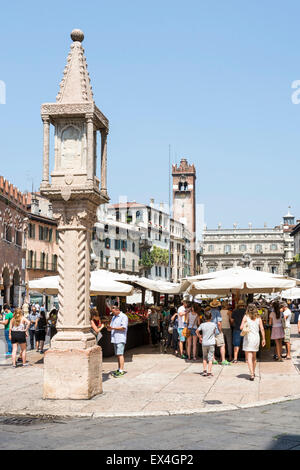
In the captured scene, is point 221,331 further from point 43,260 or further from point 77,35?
point 43,260

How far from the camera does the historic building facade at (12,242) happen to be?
43.7 metres

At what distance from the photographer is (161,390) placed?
1066 cm

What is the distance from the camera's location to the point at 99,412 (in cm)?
865

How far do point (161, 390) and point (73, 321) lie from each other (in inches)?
87.0

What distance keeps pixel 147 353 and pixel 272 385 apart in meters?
7.06

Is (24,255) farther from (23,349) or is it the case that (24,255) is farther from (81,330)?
(81,330)

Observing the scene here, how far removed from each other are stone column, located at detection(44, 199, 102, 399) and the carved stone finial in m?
3.31

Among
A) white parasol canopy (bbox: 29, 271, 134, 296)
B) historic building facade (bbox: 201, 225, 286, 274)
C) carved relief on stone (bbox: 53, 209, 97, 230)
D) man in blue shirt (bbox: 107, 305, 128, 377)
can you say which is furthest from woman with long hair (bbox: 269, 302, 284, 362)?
historic building facade (bbox: 201, 225, 286, 274)

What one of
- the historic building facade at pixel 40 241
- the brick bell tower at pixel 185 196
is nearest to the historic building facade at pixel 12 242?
the historic building facade at pixel 40 241

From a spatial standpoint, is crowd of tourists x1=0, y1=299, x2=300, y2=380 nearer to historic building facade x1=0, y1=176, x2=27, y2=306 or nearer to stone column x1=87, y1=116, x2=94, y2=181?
stone column x1=87, y1=116, x2=94, y2=181

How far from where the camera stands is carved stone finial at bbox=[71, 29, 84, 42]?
36.2 ft

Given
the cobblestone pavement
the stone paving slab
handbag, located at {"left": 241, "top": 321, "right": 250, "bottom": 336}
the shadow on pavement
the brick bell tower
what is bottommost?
the stone paving slab

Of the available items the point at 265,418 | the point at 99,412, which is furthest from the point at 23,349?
the point at 265,418
